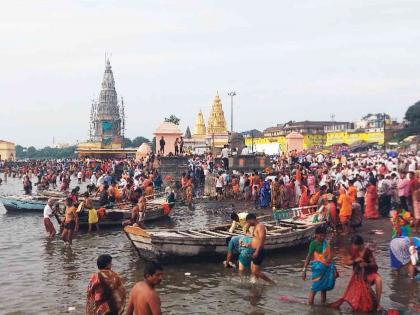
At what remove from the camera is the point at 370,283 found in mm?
7898

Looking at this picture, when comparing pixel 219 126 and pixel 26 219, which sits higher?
pixel 219 126

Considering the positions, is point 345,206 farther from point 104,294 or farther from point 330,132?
point 330,132

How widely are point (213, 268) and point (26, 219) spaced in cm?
1166

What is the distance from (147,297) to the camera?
521cm

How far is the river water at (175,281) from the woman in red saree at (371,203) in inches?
32.4

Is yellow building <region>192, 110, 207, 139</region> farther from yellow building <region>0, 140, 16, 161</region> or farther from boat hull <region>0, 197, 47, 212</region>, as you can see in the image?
boat hull <region>0, 197, 47, 212</region>

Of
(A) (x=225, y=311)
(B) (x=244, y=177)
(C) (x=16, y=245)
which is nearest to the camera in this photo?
(A) (x=225, y=311)

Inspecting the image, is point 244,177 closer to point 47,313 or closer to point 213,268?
point 213,268

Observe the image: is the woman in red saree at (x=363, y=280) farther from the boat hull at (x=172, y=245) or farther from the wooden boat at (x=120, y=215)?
the wooden boat at (x=120, y=215)

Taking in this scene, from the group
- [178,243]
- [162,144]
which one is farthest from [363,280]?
[162,144]

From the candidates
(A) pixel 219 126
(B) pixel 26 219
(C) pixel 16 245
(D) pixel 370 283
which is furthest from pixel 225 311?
(A) pixel 219 126

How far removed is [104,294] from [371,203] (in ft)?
39.6

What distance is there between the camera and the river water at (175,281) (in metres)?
8.82

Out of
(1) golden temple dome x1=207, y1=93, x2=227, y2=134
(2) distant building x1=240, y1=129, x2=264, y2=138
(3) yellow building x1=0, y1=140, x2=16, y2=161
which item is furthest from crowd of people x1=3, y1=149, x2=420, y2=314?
(3) yellow building x1=0, y1=140, x2=16, y2=161
